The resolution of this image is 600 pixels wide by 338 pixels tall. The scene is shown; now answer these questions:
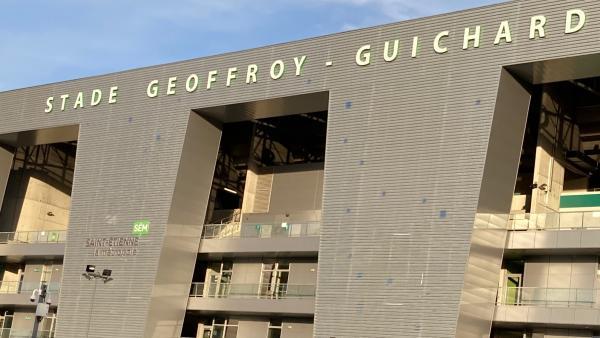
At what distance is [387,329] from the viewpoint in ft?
156

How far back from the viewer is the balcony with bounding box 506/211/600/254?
46.8 meters

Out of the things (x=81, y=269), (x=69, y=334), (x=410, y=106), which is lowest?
(x=69, y=334)

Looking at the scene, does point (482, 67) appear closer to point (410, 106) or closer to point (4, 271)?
point (410, 106)

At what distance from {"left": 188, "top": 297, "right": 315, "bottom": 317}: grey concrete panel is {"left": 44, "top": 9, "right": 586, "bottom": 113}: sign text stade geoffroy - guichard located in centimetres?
1302

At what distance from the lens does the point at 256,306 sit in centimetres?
5694

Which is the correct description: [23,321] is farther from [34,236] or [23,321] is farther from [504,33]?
[504,33]

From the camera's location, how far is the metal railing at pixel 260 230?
2213 inches

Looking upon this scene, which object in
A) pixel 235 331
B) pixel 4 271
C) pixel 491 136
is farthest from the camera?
pixel 4 271

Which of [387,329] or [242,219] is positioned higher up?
[242,219]

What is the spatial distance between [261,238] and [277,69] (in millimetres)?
10333

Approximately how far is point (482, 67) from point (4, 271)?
4177 cm

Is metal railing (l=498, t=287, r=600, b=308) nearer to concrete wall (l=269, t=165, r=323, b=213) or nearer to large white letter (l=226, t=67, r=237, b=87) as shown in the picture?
concrete wall (l=269, t=165, r=323, b=213)

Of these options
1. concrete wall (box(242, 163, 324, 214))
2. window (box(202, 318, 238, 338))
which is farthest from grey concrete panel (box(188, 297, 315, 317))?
concrete wall (box(242, 163, 324, 214))

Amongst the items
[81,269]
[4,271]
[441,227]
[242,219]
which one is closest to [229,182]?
[242,219]
